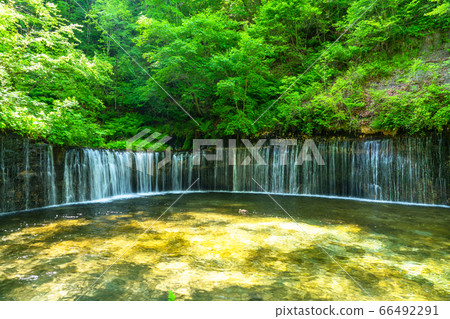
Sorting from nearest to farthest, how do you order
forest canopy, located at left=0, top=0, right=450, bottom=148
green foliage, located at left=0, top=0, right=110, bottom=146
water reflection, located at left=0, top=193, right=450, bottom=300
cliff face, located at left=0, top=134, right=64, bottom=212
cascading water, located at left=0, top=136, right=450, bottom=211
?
1. water reflection, located at left=0, top=193, right=450, bottom=300
2. green foliage, located at left=0, top=0, right=110, bottom=146
3. cliff face, located at left=0, top=134, right=64, bottom=212
4. forest canopy, located at left=0, top=0, right=450, bottom=148
5. cascading water, located at left=0, top=136, right=450, bottom=211

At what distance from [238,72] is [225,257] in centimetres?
1016

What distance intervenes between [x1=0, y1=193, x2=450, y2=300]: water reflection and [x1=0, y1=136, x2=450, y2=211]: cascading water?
6.18ft

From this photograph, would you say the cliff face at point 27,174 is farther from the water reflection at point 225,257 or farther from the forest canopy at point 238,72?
the water reflection at point 225,257

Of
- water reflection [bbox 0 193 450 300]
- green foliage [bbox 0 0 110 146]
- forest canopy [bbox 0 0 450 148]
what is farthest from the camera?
forest canopy [bbox 0 0 450 148]

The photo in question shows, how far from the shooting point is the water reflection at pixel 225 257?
244 cm

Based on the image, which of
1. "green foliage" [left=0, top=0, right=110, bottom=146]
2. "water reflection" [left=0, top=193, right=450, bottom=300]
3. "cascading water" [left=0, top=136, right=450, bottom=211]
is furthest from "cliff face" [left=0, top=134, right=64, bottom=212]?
"water reflection" [left=0, top=193, right=450, bottom=300]

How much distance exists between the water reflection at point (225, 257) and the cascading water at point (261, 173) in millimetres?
1883

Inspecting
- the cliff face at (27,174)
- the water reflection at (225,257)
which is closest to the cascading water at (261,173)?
the cliff face at (27,174)

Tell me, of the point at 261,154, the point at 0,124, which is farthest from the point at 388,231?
A: the point at 0,124

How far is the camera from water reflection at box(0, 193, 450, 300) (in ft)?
8.02

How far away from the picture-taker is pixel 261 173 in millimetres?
11188

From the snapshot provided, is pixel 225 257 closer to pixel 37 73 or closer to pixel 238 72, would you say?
pixel 37 73

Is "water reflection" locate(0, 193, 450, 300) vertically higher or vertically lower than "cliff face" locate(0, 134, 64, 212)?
lower

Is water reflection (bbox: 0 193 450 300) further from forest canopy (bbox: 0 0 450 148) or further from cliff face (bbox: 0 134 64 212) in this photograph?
forest canopy (bbox: 0 0 450 148)
